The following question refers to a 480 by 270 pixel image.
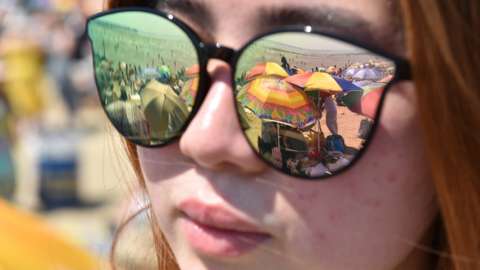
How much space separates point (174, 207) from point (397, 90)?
0.40 meters

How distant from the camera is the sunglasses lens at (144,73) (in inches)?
Result: 43.6

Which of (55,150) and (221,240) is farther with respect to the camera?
(55,150)

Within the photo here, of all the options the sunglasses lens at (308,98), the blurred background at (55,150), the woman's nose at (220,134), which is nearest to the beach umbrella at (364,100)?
the sunglasses lens at (308,98)

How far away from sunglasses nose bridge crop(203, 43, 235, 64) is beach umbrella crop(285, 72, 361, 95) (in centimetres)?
9

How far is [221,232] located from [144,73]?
0.90 feet

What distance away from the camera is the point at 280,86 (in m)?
1.03

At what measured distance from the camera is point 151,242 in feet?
5.36

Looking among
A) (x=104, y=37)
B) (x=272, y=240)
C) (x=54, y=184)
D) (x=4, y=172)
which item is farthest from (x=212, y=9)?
(x=54, y=184)

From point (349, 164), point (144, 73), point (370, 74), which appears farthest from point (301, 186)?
point (144, 73)

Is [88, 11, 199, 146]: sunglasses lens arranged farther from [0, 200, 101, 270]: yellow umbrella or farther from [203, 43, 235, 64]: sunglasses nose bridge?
[0, 200, 101, 270]: yellow umbrella

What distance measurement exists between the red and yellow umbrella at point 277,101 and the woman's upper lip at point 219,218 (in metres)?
0.15

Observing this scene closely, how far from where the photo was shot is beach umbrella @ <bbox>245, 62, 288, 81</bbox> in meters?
1.03

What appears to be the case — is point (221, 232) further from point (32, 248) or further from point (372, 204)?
point (32, 248)

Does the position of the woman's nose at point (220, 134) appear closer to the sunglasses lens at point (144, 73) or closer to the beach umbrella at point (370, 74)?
the sunglasses lens at point (144, 73)
